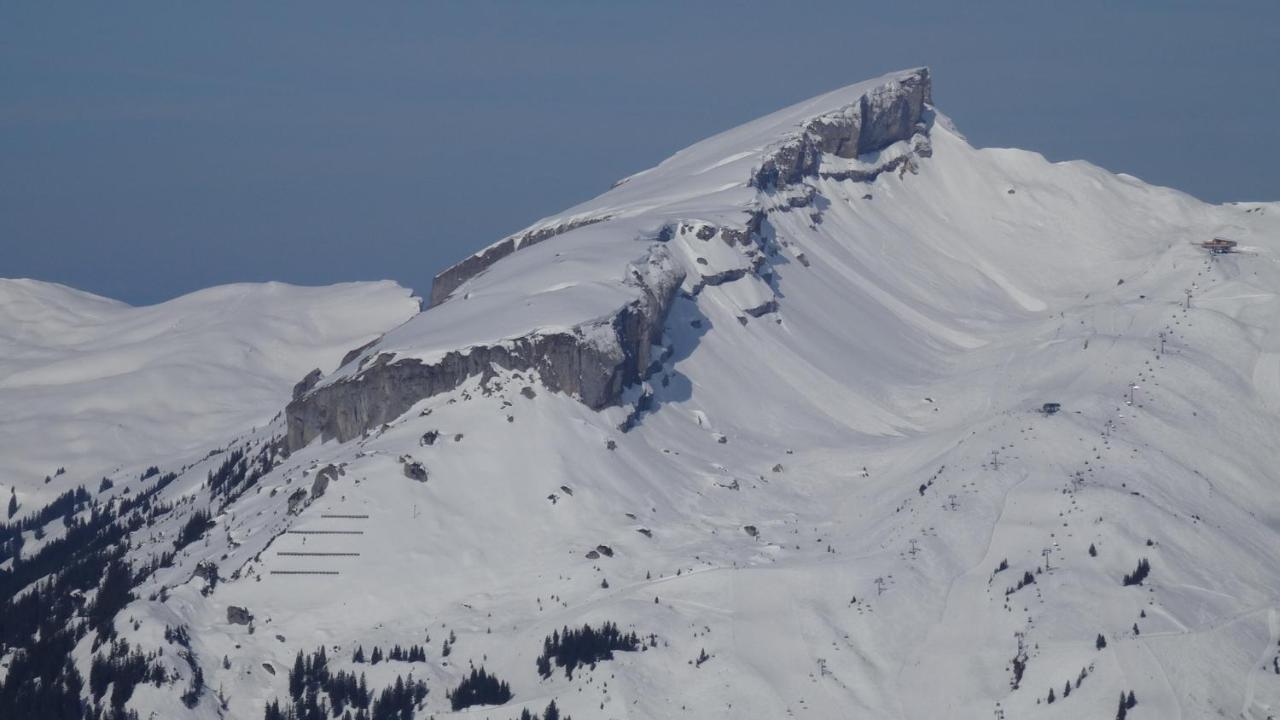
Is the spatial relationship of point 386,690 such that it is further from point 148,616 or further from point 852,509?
point 852,509

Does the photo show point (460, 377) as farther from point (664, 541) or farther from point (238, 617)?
point (238, 617)

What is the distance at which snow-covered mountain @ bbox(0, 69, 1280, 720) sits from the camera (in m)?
133

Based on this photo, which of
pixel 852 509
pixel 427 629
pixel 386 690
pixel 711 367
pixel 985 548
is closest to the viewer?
pixel 386 690

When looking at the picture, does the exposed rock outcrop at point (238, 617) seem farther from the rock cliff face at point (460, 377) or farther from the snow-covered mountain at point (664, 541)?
Result: the rock cliff face at point (460, 377)

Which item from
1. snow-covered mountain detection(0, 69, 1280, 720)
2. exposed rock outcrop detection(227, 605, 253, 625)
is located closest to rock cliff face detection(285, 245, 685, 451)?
snow-covered mountain detection(0, 69, 1280, 720)

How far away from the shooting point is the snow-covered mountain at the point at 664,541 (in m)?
133

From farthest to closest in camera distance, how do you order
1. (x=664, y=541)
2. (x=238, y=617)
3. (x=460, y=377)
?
1. (x=460, y=377)
2. (x=664, y=541)
3. (x=238, y=617)

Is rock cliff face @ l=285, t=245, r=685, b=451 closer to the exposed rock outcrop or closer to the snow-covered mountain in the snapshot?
the snow-covered mountain

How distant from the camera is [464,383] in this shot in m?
162

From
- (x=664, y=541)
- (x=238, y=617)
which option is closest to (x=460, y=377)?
(x=664, y=541)

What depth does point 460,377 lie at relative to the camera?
16188 centimetres

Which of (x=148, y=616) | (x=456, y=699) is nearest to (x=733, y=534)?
(x=456, y=699)

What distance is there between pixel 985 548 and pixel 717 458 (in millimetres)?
25837

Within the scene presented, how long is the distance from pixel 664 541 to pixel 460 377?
68.6ft
